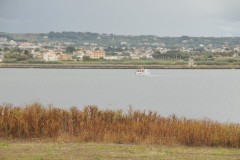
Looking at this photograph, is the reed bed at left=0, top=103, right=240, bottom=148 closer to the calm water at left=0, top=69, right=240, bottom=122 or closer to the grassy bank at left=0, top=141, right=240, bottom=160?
the grassy bank at left=0, top=141, right=240, bottom=160

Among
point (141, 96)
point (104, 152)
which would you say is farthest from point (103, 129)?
point (141, 96)

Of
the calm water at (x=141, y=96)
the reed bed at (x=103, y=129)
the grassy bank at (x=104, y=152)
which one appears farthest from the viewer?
the calm water at (x=141, y=96)

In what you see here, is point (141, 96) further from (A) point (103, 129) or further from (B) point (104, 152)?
(B) point (104, 152)

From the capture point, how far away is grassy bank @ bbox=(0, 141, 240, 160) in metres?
11.6

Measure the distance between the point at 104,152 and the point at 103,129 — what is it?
10.1 ft

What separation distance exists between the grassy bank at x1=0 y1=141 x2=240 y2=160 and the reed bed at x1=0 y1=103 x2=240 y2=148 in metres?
0.81

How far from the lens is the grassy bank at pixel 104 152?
38.0ft

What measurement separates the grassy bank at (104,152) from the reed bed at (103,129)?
810mm

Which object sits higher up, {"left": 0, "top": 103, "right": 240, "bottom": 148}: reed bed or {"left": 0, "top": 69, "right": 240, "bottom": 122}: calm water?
{"left": 0, "top": 103, "right": 240, "bottom": 148}: reed bed

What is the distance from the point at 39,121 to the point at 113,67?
17804cm

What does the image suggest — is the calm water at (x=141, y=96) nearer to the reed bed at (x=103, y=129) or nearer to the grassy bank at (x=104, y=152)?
the reed bed at (x=103, y=129)

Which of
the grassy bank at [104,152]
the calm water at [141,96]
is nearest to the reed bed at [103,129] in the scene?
the grassy bank at [104,152]

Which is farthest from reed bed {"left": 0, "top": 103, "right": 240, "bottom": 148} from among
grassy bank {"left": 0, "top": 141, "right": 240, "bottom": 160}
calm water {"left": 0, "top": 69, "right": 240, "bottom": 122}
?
calm water {"left": 0, "top": 69, "right": 240, "bottom": 122}

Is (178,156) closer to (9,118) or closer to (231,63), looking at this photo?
(9,118)
